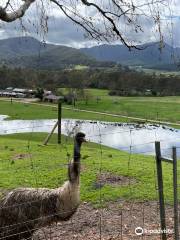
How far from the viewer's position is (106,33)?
7.05 m

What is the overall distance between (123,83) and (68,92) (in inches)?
774

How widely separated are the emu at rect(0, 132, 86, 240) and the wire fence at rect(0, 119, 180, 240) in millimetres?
16

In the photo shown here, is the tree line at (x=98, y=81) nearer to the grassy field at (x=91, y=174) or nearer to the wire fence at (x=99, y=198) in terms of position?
the grassy field at (x=91, y=174)

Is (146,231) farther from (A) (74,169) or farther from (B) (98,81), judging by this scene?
(B) (98,81)

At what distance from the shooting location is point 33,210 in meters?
7.87

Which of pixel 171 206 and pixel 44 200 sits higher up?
pixel 44 200

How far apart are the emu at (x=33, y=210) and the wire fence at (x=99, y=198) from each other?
16mm

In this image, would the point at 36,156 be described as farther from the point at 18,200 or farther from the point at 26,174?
the point at 18,200

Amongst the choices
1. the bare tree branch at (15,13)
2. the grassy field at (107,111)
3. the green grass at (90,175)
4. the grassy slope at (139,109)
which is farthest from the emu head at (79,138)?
the grassy slope at (139,109)

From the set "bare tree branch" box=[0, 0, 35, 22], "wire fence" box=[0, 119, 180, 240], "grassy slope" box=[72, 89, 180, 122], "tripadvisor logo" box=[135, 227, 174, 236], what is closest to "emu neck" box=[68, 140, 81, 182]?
"wire fence" box=[0, 119, 180, 240]

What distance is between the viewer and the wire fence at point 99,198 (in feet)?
27.8

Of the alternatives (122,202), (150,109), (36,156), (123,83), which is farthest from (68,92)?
(122,202)

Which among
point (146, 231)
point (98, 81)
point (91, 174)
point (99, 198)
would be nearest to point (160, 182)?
point (146, 231)

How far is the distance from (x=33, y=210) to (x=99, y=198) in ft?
12.4
